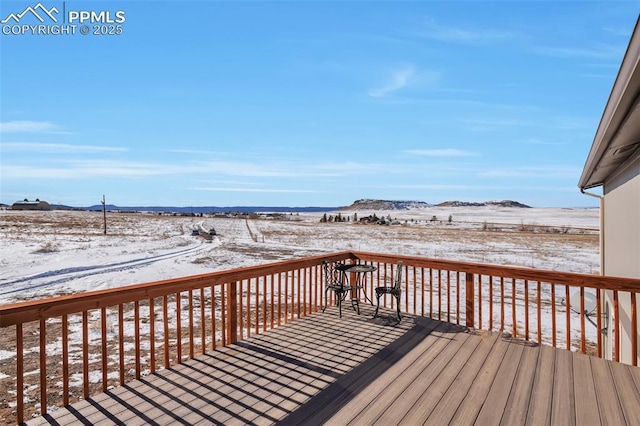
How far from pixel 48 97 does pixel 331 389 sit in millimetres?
10969

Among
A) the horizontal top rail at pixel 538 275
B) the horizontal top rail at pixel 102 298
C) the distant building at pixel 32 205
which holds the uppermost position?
the distant building at pixel 32 205

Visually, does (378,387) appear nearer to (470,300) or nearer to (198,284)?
(198,284)

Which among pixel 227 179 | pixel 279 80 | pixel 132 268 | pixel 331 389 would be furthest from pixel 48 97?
pixel 227 179

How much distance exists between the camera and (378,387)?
3.10 meters

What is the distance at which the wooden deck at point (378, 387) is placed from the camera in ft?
8.63

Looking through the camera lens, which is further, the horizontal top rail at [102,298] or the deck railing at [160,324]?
the deck railing at [160,324]

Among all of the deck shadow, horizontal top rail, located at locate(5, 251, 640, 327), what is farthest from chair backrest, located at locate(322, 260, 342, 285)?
the deck shadow

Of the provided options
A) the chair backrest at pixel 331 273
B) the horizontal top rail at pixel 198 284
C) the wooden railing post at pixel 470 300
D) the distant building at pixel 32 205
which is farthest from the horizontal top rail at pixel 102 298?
the distant building at pixel 32 205

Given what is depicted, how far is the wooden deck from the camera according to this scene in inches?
104

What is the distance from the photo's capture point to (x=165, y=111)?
1469cm

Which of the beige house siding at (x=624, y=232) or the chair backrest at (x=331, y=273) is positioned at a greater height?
the beige house siding at (x=624, y=232)

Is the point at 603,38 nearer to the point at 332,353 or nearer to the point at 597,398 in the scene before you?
the point at 597,398

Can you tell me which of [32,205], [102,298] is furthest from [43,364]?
[32,205]

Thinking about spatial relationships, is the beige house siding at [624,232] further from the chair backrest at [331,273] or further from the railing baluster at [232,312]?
the railing baluster at [232,312]
